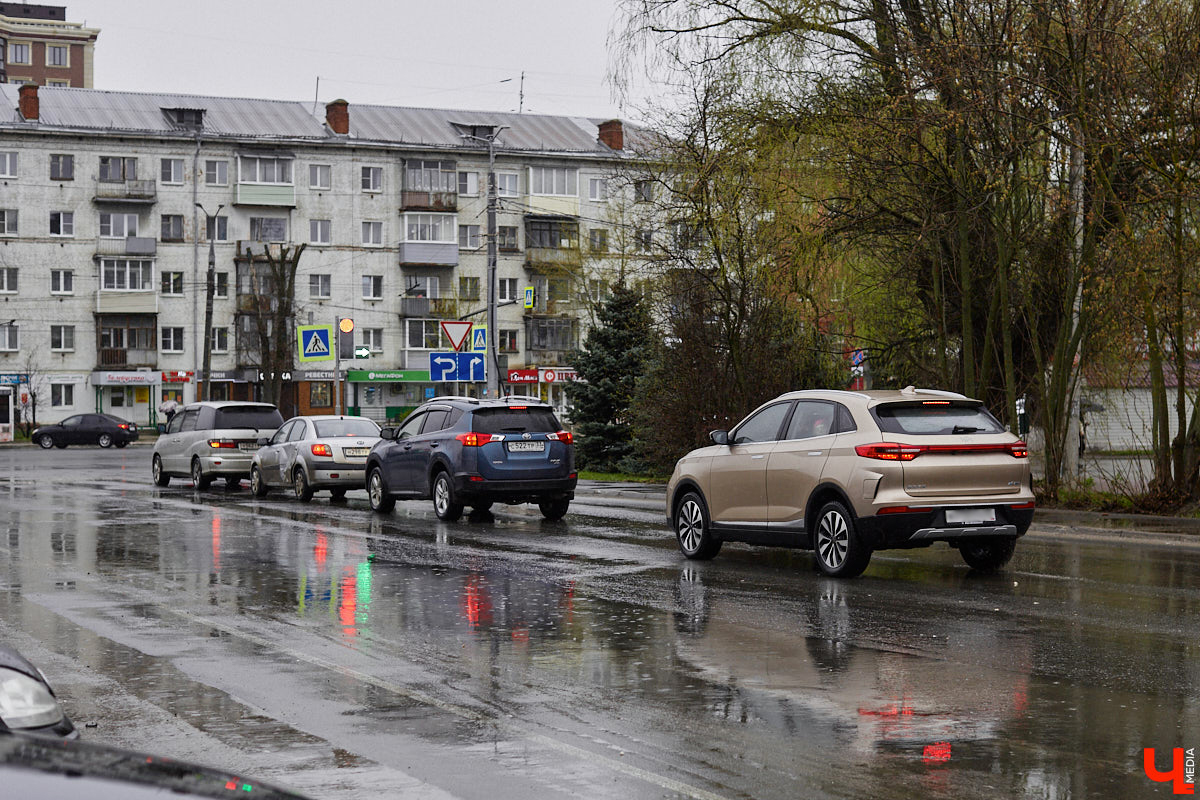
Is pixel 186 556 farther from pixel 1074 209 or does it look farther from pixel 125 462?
pixel 125 462

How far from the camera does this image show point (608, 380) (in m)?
36.4

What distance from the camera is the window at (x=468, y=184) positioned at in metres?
85.6

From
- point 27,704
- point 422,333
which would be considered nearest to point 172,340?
point 422,333

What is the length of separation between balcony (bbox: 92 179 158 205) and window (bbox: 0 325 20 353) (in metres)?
8.05

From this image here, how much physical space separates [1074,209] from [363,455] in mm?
12230

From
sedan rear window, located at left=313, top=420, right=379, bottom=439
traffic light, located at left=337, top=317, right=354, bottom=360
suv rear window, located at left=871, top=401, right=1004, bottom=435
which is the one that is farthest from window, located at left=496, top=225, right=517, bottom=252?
suv rear window, located at left=871, top=401, right=1004, bottom=435

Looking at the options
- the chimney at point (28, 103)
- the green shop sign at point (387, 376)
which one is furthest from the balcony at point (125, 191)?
the green shop sign at point (387, 376)

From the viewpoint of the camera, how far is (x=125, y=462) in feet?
151

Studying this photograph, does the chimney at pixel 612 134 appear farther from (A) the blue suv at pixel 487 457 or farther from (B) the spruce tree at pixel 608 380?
(A) the blue suv at pixel 487 457

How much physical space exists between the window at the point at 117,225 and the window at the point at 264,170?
635 centimetres

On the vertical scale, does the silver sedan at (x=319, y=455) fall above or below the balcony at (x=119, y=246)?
below

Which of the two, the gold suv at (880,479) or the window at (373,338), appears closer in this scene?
the gold suv at (880,479)

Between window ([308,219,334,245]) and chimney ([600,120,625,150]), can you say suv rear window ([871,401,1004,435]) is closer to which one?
window ([308,219,334,245])

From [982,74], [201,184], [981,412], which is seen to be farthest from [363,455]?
[201,184]
